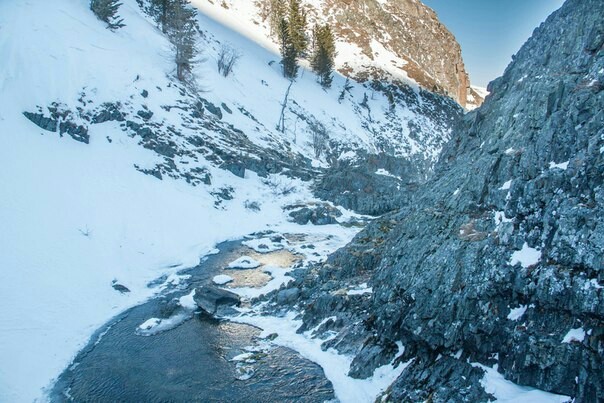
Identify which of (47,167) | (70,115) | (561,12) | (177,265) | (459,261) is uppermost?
(561,12)

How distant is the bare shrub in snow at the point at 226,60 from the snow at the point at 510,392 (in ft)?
192

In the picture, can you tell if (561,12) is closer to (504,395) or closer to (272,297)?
(504,395)

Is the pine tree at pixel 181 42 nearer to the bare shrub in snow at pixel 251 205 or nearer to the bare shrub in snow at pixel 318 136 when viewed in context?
the bare shrub in snow at pixel 251 205

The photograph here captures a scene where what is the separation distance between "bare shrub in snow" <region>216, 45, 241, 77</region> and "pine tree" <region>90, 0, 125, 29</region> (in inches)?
601

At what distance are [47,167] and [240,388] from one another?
24587 mm

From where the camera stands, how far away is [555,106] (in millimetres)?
15844

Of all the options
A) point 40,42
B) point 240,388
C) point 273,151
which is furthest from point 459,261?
point 40,42

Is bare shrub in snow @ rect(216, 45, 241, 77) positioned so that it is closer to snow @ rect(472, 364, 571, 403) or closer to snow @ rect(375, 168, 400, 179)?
snow @ rect(375, 168, 400, 179)

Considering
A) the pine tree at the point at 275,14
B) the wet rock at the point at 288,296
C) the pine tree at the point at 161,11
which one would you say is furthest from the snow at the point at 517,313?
the pine tree at the point at 275,14

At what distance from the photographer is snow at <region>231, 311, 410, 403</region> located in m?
16.5

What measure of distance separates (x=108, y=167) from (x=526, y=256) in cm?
3424

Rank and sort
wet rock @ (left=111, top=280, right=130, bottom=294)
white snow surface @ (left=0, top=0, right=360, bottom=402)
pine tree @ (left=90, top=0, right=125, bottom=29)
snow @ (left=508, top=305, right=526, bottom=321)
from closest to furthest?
snow @ (left=508, top=305, right=526, bottom=321)
white snow surface @ (left=0, top=0, right=360, bottom=402)
wet rock @ (left=111, top=280, right=130, bottom=294)
pine tree @ (left=90, top=0, right=125, bottom=29)

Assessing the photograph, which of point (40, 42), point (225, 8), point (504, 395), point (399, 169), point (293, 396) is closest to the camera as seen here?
point (504, 395)

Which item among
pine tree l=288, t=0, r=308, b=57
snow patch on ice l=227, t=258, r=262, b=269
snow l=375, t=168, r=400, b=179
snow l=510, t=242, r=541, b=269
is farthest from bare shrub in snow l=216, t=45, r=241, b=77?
snow l=510, t=242, r=541, b=269
